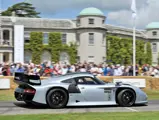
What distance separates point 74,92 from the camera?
46.5 feet

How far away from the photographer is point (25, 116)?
11398 mm

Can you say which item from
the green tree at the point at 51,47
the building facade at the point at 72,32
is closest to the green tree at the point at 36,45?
the green tree at the point at 51,47

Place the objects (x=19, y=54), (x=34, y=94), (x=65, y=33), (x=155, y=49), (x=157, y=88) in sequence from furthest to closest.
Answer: (x=155, y=49)
(x=65, y=33)
(x=19, y=54)
(x=157, y=88)
(x=34, y=94)

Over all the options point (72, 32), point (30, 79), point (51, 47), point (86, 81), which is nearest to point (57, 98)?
point (30, 79)

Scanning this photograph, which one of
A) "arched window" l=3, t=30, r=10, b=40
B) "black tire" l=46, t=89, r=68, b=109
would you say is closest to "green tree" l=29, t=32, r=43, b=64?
"arched window" l=3, t=30, r=10, b=40

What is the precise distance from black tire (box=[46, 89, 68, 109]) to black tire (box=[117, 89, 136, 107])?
2142 mm

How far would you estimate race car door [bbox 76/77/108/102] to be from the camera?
14352 mm

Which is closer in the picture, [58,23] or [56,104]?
[56,104]

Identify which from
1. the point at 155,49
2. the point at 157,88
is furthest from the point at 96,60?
the point at 157,88

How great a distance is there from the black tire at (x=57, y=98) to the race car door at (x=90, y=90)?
72 centimetres

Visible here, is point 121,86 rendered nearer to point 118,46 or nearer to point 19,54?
point 19,54

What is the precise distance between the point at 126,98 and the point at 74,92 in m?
2.12

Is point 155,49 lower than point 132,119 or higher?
higher

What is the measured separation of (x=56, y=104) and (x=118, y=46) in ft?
158
